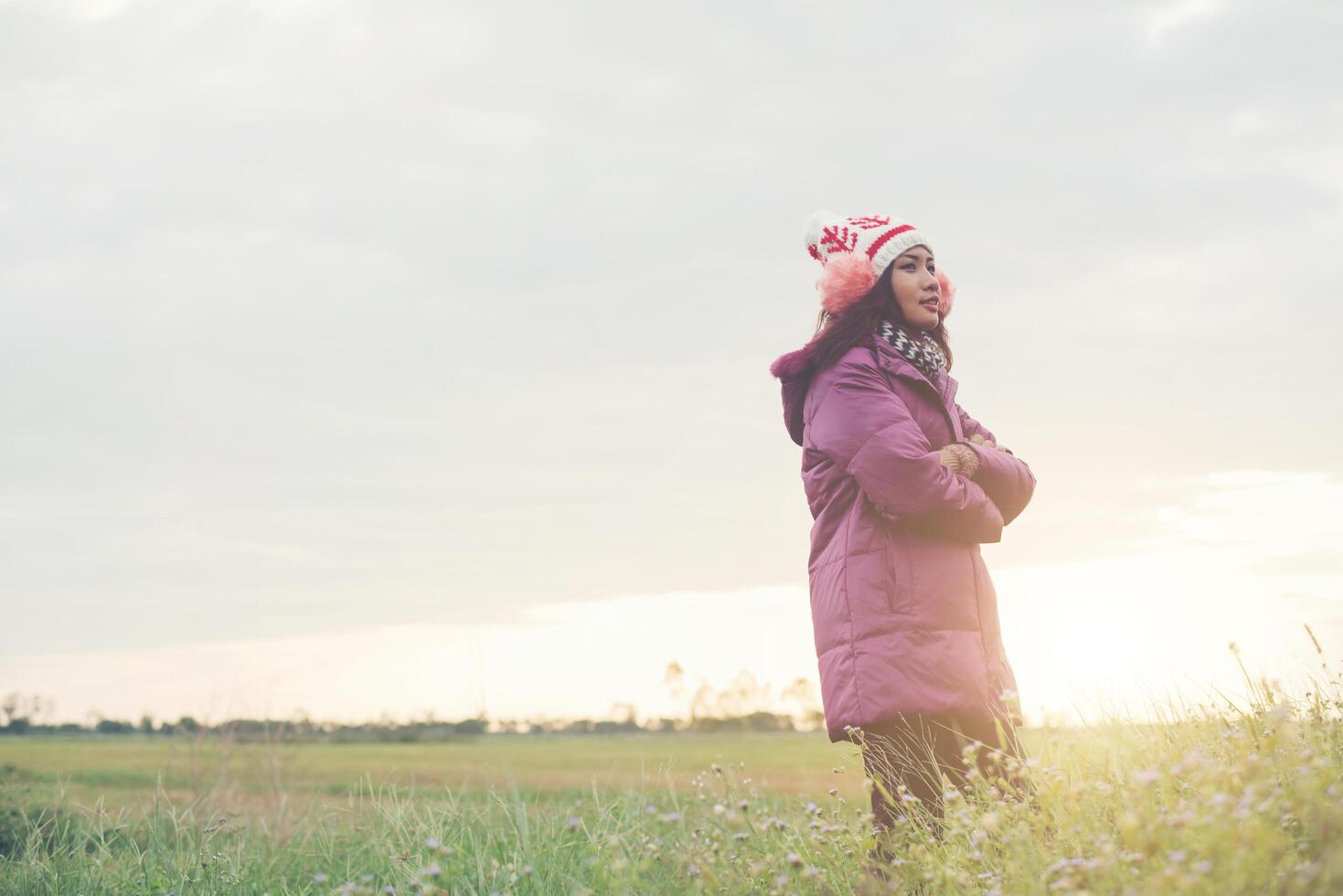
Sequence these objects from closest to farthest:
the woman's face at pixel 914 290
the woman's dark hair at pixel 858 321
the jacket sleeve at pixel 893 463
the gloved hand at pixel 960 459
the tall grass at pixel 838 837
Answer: the tall grass at pixel 838 837, the jacket sleeve at pixel 893 463, the gloved hand at pixel 960 459, the woman's dark hair at pixel 858 321, the woman's face at pixel 914 290

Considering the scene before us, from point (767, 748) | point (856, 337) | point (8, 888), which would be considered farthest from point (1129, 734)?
point (767, 748)

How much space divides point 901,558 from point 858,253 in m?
1.56

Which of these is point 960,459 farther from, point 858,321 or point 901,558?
point 858,321

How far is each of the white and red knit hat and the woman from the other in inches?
7.4

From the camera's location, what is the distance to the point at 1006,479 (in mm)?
5137

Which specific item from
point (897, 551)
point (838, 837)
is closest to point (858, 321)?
point (897, 551)

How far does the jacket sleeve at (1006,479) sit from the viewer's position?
5.08 m

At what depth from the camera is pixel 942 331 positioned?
587 centimetres

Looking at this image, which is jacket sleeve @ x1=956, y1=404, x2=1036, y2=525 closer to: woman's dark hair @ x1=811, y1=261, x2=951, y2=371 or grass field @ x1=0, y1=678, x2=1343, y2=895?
woman's dark hair @ x1=811, y1=261, x2=951, y2=371

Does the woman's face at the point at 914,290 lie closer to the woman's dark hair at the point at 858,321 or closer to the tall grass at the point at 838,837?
the woman's dark hair at the point at 858,321

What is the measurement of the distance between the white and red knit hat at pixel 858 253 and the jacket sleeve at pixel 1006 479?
83 centimetres

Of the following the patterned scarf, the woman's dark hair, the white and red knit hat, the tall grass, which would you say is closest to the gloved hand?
the patterned scarf

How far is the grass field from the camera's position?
3402 millimetres

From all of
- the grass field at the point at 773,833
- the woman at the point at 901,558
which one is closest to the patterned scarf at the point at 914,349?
the woman at the point at 901,558
